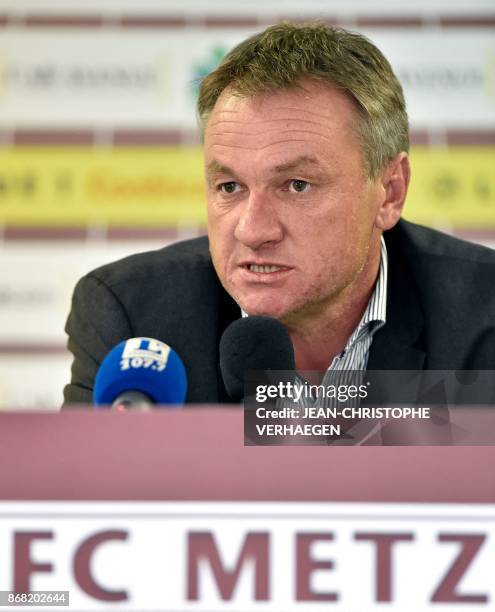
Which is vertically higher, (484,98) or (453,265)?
(484,98)

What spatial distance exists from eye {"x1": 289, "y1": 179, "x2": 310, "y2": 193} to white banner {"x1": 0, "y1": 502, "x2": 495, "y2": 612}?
830mm

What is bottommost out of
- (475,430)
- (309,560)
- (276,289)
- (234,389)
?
(309,560)

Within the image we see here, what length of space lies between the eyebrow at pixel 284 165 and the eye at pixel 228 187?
0.08 ft

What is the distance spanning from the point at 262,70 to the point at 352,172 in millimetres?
238

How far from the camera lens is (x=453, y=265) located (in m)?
1.90

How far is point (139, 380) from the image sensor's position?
99cm

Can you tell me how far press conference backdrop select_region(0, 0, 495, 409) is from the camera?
368 cm

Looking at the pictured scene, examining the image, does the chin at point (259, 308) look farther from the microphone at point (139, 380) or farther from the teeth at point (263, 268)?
the microphone at point (139, 380)

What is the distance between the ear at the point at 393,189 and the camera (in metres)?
1.80

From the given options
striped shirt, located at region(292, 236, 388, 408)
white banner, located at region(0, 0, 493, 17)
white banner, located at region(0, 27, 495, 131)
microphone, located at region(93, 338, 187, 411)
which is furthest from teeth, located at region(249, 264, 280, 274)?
white banner, located at region(0, 0, 493, 17)

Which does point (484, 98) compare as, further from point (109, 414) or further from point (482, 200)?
point (109, 414)

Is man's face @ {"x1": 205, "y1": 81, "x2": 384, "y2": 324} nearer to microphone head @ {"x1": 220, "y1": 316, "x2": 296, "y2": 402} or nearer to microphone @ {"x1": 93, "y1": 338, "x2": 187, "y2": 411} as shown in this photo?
microphone head @ {"x1": 220, "y1": 316, "x2": 296, "y2": 402}

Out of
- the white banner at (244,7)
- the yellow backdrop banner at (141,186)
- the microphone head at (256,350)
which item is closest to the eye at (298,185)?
the microphone head at (256,350)

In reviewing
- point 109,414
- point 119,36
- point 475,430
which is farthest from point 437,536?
point 119,36
